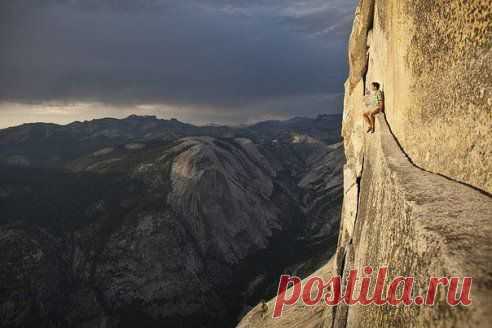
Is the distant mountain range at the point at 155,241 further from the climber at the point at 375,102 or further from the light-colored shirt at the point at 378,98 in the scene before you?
the light-colored shirt at the point at 378,98

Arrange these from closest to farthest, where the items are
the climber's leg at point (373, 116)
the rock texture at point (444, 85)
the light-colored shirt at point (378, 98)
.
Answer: the rock texture at point (444, 85) → the light-colored shirt at point (378, 98) → the climber's leg at point (373, 116)

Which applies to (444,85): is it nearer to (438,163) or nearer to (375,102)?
(438,163)

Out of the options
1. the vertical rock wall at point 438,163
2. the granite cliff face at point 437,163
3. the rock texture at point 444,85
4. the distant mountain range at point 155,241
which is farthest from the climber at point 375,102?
the distant mountain range at point 155,241

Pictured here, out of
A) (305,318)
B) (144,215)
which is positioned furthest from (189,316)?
(305,318)

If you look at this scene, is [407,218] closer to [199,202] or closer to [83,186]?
[199,202]

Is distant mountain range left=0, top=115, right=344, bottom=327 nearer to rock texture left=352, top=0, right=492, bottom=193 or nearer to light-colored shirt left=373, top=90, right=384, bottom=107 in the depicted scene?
light-colored shirt left=373, top=90, right=384, bottom=107

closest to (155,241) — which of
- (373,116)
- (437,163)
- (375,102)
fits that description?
(373,116)
